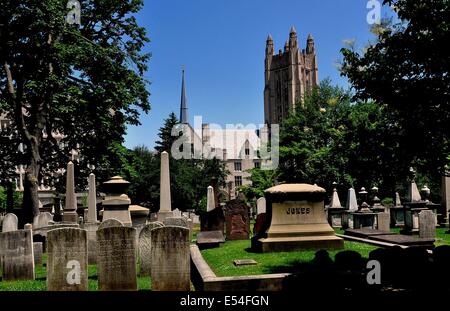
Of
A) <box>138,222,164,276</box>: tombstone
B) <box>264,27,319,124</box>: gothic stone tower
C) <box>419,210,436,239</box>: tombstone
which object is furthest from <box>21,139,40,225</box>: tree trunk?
<box>264,27,319,124</box>: gothic stone tower

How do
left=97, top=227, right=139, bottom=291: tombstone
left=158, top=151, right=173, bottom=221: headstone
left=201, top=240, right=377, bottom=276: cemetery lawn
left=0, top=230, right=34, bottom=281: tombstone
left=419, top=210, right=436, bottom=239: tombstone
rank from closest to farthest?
left=97, top=227, right=139, bottom=291: tombstone
left=201, top=240, right=377, bottom=276: cemetery lawn
left=0, top=230, right=34, bottom=281: tombstone
left=419, top=210, right=436, bottom=239: tombstone
left=158, top=151, right=173, bottom=221: headstone

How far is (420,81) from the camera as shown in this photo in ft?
29.7

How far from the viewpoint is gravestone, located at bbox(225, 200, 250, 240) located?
17953mm

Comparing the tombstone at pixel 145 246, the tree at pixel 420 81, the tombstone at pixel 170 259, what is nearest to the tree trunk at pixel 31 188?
the tombstone at pixel 145 246

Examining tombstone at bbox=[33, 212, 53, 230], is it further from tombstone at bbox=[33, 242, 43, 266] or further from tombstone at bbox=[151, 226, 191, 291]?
tombstone at bbox=[151, 226, 191, 291]

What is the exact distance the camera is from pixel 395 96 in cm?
936

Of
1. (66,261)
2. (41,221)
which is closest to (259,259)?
(66,261)

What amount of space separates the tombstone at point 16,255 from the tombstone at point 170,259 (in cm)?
365

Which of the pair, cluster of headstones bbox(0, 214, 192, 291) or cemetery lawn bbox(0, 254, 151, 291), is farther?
cemetery lawn bbox(0, 254, 151, 291)

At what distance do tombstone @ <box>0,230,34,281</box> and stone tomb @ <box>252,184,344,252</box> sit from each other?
18.1ft

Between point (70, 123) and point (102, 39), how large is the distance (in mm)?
5248

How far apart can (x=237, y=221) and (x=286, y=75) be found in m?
96.3

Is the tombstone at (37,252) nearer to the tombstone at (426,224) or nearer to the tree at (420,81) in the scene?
the tree at (420,81)

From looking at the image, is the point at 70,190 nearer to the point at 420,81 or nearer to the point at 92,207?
the point at 92,207
